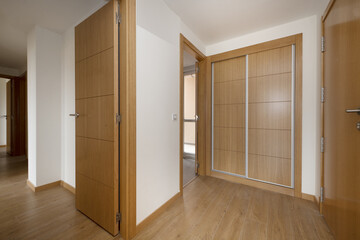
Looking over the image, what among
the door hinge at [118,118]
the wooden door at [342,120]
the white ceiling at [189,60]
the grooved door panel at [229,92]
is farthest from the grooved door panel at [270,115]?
the door hinge at [118,118]

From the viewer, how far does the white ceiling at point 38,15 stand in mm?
1770

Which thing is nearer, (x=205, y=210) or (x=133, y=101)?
(x=133, y=101)

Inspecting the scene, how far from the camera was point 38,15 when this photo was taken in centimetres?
197

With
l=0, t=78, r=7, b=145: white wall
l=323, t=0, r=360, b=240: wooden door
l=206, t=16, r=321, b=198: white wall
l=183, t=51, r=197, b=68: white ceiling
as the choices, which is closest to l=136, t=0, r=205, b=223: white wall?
l=183, t=51, r=197, b=68: white ceiling

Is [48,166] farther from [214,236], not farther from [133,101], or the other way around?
[214,236]

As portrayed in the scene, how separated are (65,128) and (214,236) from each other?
256 cm

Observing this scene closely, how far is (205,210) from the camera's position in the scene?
1.78 m

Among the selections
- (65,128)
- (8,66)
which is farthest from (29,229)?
(8,66)

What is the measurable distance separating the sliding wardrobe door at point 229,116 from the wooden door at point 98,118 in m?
1.90

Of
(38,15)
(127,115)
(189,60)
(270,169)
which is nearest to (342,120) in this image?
(270,169)

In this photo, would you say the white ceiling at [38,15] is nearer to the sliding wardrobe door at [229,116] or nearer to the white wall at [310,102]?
the sliding wardrobe door at [229,116]

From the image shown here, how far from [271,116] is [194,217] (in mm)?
1781

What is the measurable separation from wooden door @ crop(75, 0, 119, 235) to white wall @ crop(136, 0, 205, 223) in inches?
A: 8.3

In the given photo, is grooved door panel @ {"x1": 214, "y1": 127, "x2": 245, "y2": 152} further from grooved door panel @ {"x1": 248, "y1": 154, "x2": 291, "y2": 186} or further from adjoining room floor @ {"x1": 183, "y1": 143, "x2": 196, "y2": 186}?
adjoining room floor @ {"x1": 183, "y1": 143, "x2": 196, "y2": 186}
